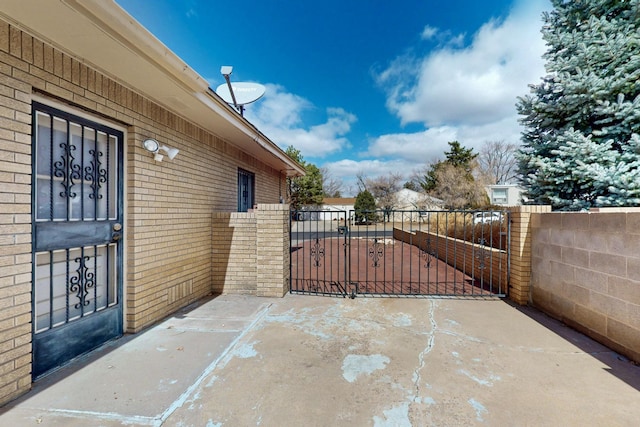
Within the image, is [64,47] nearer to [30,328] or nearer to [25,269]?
[25,269]

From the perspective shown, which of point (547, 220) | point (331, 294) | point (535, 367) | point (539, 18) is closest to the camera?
point (535, 367)

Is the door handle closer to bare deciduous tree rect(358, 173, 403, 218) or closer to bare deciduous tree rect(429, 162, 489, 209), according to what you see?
bare deciduous tree rect(429, 162, 489, 209)

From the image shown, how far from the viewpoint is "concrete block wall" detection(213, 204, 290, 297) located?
5180 millimetres

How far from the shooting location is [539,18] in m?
6.79

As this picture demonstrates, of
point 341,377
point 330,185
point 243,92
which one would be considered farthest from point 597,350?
point 330,185

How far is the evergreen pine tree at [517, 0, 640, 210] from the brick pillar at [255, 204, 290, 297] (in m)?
5.76

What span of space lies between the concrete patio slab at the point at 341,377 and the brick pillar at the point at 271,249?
1.05 meters

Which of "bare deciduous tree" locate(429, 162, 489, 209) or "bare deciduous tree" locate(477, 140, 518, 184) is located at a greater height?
"bare deciduous tree" locate(477, 140, 518, 184)

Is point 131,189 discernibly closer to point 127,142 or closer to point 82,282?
point 127,142

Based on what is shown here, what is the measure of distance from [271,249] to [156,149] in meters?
2.44

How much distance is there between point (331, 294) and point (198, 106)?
3.87 meters

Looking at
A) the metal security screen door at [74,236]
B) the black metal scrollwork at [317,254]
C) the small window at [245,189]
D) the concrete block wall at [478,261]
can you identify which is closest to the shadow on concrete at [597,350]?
the concrete block wall at [478,261]

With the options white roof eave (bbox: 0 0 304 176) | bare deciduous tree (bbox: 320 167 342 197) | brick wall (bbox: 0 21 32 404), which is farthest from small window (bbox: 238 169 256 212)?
bare deciduous tree (bbox: 320 167 342 197)

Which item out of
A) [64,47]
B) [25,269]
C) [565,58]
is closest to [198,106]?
[64,47]
